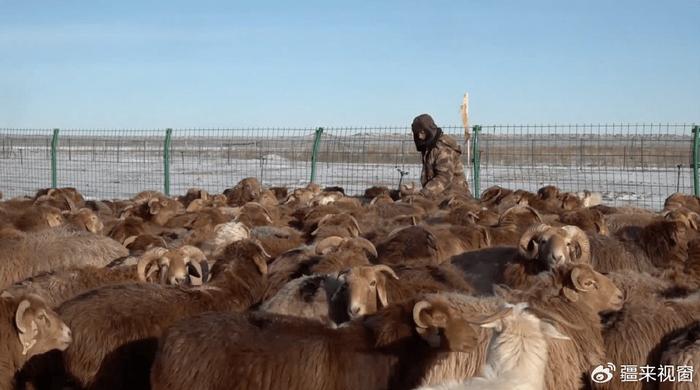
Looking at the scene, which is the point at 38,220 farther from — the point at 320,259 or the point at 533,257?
the point at 533,257

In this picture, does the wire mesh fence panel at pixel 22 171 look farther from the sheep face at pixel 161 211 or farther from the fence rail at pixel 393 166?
the sheep face at pixel 161 211

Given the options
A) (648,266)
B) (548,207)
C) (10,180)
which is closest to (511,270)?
(648,266)

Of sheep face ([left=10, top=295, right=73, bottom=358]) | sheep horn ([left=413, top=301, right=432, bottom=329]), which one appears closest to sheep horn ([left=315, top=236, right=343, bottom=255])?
sheep face ([left=10, top=295, right=73, bottom=358])

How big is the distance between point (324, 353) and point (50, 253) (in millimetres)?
4997

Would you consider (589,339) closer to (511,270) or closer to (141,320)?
(511,270)

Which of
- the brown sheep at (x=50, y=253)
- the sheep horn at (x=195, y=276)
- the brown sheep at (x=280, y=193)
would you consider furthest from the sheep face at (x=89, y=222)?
the brown sheep at (x=280, y=193)

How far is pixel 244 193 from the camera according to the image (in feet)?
52.4

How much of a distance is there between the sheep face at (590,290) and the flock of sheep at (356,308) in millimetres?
12

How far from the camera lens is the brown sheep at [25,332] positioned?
6.30 meters

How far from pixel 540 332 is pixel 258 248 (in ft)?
11.5

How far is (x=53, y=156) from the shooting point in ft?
72.8

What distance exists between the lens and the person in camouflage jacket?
642 inches

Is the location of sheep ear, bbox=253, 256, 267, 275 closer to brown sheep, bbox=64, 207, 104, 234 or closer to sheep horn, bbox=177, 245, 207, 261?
sheep horn, bbox=177, 245, 207, 261

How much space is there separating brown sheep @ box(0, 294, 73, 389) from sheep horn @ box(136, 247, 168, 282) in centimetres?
133
